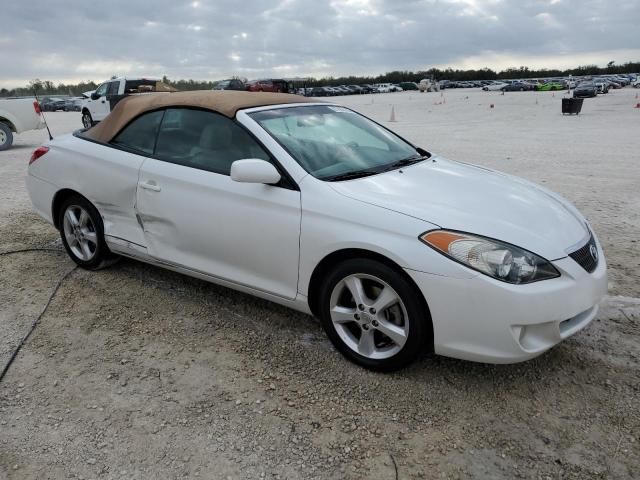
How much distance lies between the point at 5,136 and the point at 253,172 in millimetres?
13526

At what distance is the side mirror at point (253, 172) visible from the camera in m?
3.05

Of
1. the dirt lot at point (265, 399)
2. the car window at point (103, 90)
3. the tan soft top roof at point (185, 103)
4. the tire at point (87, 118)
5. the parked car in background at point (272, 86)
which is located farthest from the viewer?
the parked car in background at point (272, 86)

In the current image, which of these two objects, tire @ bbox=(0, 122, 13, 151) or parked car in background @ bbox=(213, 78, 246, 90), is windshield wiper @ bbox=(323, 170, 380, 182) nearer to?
tire @ bbox=(0, 122, 13, 151)

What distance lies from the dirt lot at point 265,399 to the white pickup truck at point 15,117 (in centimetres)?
1102

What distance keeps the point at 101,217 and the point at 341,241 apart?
2.36m

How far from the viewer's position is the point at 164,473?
2.31 meters

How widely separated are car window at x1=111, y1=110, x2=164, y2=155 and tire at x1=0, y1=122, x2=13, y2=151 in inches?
462

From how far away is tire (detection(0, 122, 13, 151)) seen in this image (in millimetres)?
13617

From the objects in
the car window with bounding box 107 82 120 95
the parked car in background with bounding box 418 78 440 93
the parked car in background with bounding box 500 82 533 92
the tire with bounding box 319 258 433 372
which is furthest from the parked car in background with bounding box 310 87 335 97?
the tire with bounding box 319 258 433 372

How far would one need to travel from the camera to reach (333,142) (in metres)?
3.60

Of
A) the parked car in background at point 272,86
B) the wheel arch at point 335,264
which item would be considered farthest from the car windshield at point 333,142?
the parked car in background at point 272,86

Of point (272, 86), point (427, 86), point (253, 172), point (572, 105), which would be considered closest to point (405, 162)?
point (253, 172)

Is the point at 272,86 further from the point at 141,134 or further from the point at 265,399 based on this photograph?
the point at 265,399

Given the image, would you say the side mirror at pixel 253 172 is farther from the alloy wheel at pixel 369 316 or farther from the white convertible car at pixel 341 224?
the alloy wheel at pixel 369 316
